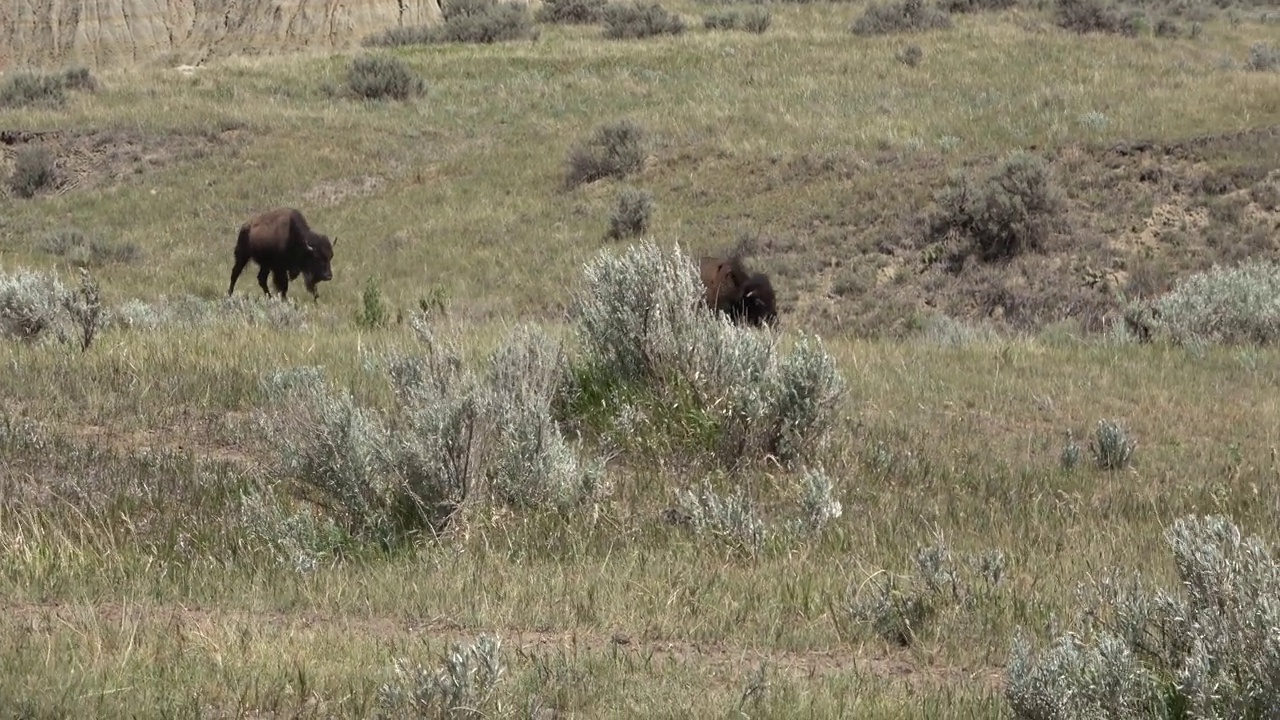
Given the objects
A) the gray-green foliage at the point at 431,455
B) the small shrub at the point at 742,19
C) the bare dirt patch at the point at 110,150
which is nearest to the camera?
the gray-green foliage at the point at 431,455

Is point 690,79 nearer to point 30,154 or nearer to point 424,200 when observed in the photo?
point 424,200

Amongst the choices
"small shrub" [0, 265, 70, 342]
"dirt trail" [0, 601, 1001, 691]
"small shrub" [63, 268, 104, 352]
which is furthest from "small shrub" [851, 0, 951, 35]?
"dirt trail" [0, 601, 1001, 691]

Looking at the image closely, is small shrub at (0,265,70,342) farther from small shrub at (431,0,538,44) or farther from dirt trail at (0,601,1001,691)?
small shrub at (431,0,538,44)

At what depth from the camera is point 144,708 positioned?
3494 mm

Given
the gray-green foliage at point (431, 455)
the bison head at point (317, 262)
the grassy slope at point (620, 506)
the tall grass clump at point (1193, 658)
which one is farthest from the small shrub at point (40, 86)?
the tall grass clump at point (1193, 658)

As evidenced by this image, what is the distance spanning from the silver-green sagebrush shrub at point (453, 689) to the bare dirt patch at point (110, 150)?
85.2ft

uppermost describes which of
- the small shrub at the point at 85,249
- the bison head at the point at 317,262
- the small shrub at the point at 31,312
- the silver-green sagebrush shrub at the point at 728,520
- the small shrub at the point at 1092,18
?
the small shrub at the point at 1092,18

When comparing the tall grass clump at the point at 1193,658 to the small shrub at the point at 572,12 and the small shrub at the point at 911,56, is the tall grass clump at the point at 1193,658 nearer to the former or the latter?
the small shrub at the point at 911,56

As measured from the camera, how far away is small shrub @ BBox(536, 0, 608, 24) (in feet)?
141

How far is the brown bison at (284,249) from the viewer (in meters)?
18.0

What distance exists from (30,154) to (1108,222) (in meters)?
21.7

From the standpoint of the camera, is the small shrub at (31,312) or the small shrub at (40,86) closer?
the small shrub at (31,312)

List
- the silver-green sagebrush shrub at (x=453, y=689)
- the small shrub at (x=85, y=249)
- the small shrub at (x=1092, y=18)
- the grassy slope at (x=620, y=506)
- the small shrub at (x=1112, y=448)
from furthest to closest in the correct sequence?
the small shrub at (x=1092, y=18) < the small shrub at (x=85, y=249) < the small shrub at (x=1112, y=448) < the grassy slope at (x=620, y=506) < the silver-green sagebrush shrub at (x=453, y=689)

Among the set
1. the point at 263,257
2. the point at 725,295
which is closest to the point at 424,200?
the point at 263,257
